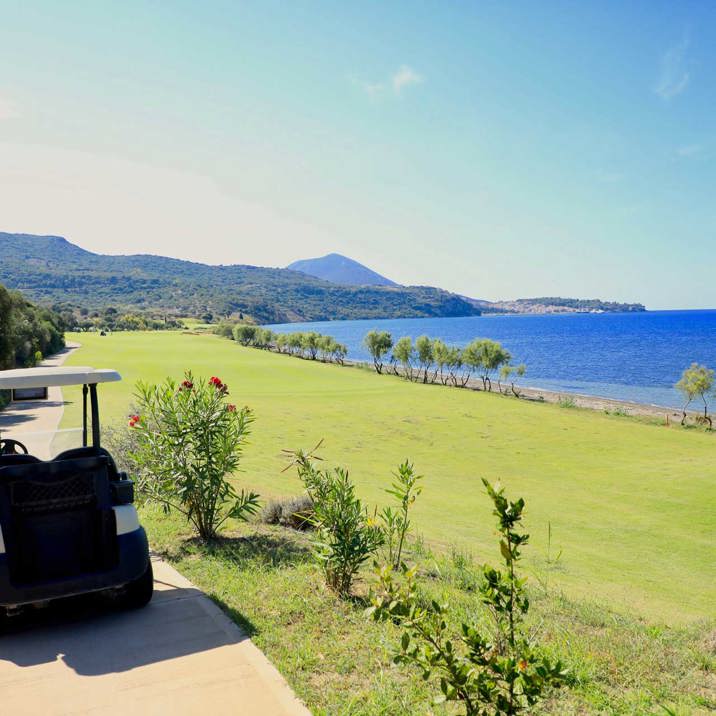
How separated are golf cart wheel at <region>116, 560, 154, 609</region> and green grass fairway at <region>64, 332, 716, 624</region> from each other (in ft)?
12.0

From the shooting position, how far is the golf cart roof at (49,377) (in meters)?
6.27

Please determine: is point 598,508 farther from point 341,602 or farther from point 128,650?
point 128,650

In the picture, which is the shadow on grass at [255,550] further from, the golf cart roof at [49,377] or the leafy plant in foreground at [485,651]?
the leafy plant in foreground at [485,651]

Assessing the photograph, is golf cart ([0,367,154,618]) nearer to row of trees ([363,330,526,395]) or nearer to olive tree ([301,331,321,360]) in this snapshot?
row of trees ([363,330,526,395])

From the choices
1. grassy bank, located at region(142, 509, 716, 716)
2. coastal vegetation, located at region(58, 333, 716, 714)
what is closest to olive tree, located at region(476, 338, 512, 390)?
coastal vegetation, located at region(58, 333, 716, 714)

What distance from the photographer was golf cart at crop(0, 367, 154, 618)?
573 cm

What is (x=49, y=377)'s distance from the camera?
6379mm

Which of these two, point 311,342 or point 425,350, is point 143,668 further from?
point 311,342

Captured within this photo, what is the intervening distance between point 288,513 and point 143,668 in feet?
19.9

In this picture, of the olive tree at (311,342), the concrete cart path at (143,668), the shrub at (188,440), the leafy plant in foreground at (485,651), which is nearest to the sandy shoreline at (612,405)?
the olive tree at (311,342)

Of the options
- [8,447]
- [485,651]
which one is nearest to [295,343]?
[8,447]

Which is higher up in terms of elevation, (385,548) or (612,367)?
(385,548)

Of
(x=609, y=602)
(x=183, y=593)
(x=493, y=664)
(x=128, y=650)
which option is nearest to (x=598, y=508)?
(x=609, y=602)

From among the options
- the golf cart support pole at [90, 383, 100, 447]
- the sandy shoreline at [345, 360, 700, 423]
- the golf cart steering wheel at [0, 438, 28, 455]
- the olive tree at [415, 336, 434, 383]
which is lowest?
the sandy shoreline at [345, 360, 700, 423]
